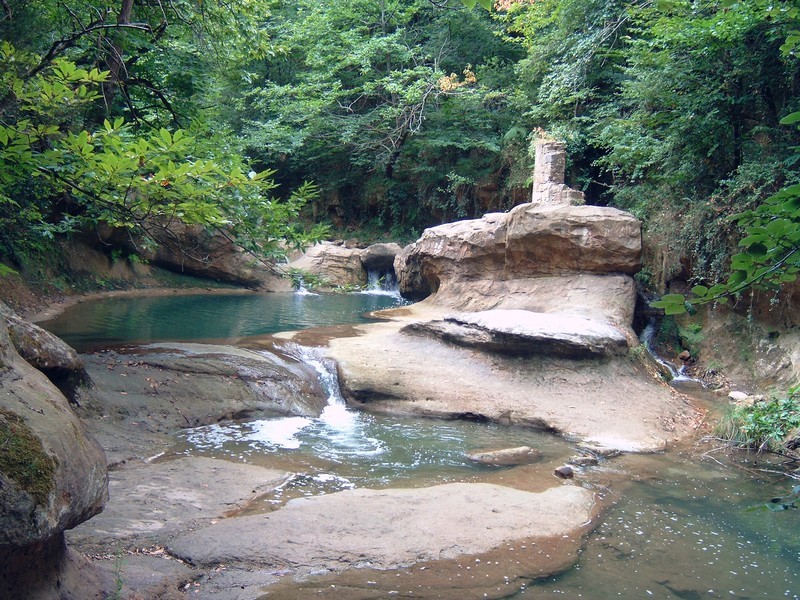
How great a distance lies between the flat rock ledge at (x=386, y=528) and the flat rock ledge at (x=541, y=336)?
3.48 m

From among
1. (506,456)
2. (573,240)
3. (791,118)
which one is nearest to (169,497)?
(506,456)

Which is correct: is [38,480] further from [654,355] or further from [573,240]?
[573,240]

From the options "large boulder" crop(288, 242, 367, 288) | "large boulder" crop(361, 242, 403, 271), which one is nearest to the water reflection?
"large boulder" crop(288, 242, 367, 288)

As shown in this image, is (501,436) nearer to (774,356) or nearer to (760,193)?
(774,356)

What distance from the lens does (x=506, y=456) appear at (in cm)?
670

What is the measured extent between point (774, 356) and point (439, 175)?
16.9 meters

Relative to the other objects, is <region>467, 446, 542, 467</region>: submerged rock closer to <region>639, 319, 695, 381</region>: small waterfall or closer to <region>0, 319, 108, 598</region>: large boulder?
<region>639, 319, 695, 381</region>: small waterfall

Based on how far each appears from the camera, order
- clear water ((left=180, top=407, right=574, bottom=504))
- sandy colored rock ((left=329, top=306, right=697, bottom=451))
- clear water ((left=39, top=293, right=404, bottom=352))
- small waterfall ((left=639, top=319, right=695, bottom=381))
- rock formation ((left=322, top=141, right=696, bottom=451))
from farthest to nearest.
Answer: clear water ((left=39, top=293, right=404, bottom=352))
small waterfall ((left=639, top=319, right=695, bottom=381))
rock formation ((left=322, top=141, right=696, bottom=451))
sandy colored rock ((left=329, top=306, right=697, bottom=451))
clear water ((left=180, top=407, right=574, bottom=504))

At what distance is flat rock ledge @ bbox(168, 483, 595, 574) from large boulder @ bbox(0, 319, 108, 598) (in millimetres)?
1239

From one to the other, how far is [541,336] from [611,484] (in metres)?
3.10

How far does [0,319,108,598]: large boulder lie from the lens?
255cm

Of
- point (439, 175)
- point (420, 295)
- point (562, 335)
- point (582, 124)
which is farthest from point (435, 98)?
point (562, 335)

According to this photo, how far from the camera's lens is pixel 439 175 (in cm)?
2489

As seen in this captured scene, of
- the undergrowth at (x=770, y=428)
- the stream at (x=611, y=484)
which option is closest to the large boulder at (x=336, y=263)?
the stream at (x=611, y=484)
